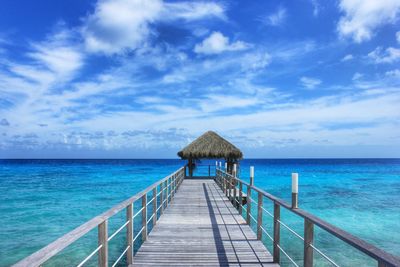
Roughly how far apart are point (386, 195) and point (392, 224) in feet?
30.8

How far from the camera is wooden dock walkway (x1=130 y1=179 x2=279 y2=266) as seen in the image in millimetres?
3986

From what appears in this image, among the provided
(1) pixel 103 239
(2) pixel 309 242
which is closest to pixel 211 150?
(2) pixel 309 242

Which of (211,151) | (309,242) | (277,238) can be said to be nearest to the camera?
(309,242)

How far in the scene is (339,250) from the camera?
27.3 ft

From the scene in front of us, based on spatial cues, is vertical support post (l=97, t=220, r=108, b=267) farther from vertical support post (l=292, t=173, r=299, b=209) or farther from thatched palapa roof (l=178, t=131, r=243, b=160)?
thatched palapa roof (l=178, t=131, r=243, b=160)

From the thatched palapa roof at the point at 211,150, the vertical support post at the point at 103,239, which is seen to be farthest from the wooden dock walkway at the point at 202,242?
the thatched palapa roof at the point at 211,150

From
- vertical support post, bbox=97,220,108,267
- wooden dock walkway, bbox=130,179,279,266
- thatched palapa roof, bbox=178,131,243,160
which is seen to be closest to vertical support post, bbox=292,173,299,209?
wooden dock walkway, bbox=130,179,279,266

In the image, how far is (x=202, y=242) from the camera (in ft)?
15.9

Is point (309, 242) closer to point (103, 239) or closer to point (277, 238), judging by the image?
point (277, 238)

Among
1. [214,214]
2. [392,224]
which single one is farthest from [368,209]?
[214,214]

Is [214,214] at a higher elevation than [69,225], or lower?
higher

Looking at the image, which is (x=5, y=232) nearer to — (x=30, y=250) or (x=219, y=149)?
(x=30, y=250)

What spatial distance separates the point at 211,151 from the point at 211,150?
0.26 feet

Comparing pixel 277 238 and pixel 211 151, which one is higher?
pixel 211 151
